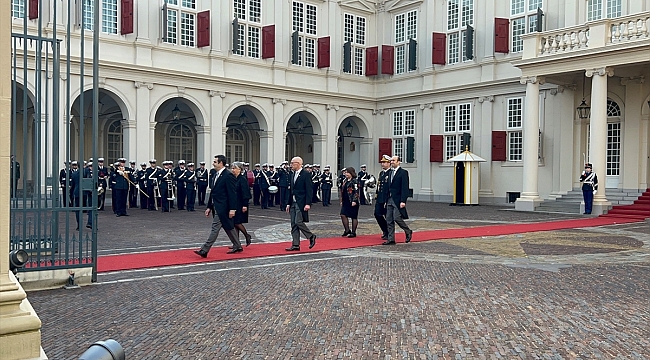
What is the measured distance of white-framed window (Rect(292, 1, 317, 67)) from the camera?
28.4 m

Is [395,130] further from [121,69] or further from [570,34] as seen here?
[121,69]

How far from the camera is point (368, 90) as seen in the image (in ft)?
102

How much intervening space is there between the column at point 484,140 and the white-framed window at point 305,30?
8.38m

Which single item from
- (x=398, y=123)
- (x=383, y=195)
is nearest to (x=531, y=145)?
(x=398, y=123)

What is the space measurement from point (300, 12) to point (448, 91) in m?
8.07

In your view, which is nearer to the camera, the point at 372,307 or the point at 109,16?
the point at 372,307

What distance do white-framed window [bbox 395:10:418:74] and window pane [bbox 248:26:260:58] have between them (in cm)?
760

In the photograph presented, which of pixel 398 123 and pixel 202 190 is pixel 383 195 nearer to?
pixel 202 190

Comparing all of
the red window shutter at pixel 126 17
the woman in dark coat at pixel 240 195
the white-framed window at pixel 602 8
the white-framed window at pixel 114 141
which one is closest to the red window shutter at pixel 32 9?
the red window shutter at pixel 126 17

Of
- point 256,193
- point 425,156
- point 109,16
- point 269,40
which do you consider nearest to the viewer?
point 109,16

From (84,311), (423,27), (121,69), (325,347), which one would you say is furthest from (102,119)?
(325,347)

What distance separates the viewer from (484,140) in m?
26.5

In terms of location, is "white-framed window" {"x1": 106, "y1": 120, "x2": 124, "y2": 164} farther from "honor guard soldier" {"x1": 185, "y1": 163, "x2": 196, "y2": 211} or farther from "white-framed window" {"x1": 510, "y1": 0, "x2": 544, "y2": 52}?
"white-framed window" {"x1": 510, "y1": 0, "x2": 544, "y2": 52}

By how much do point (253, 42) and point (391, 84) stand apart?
25.3 ft
